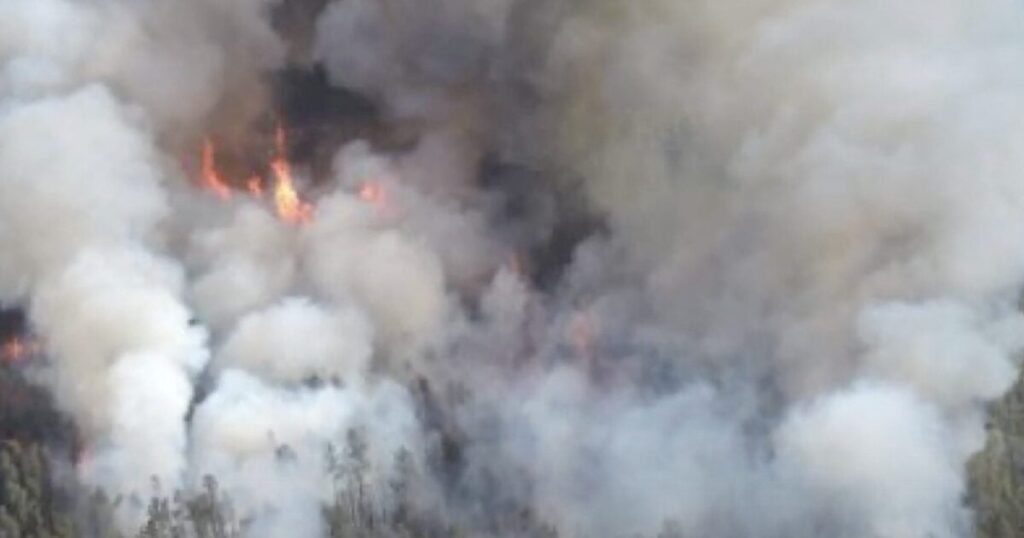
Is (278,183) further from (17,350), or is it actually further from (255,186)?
(17,350)

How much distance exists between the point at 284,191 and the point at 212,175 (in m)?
2.91

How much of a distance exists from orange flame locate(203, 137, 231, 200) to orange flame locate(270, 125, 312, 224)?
1999 millimetres

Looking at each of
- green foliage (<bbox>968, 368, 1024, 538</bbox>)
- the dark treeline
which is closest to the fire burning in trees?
the dark treeline

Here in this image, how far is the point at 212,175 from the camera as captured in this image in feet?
202

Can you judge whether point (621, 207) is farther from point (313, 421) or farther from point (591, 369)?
point (313, 421)

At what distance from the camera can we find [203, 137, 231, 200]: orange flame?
201ft

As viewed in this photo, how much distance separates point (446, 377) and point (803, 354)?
14354 mm

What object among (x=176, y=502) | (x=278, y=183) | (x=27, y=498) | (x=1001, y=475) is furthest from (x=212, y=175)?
(x=1001, y=475)

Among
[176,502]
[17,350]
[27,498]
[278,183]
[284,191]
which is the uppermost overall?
[278,183]

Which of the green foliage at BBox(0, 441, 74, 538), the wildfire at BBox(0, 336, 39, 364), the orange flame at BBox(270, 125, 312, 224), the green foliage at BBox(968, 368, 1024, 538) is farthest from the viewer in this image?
the orange flame at BBox(270, 125, 312, 224)

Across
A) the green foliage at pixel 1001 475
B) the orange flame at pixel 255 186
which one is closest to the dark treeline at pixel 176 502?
the green foliage at pixel 1001 475

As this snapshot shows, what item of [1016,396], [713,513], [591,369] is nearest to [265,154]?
[591,369]

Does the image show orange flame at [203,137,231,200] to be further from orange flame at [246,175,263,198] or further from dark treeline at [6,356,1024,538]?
dark treeline at [6,356,1024,538]

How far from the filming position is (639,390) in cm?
5375
